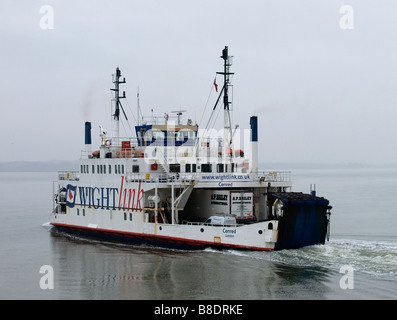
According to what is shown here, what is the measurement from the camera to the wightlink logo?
3316cm

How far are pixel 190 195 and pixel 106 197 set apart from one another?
547 centimetres

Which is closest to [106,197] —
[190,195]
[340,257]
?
[190,195]

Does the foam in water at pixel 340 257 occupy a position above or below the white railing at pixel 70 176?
below

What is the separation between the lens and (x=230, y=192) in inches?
1209

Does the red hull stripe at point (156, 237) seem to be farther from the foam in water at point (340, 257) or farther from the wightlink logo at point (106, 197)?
the wightlink logo at point (106, 197)

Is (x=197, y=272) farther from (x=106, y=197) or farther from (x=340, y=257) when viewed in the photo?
(x=106, y=197)

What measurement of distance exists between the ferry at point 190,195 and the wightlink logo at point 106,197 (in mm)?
61

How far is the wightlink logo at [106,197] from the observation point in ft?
109

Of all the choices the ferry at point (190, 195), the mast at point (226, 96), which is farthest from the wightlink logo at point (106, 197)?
the mast at point (226, 96)

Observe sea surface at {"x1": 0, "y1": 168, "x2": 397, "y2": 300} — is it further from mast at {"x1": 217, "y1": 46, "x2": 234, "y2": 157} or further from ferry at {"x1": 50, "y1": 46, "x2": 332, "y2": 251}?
mast at {"x1": 217, "y1": 46, "x2": 234, "y2": 157}

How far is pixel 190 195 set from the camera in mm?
34250
